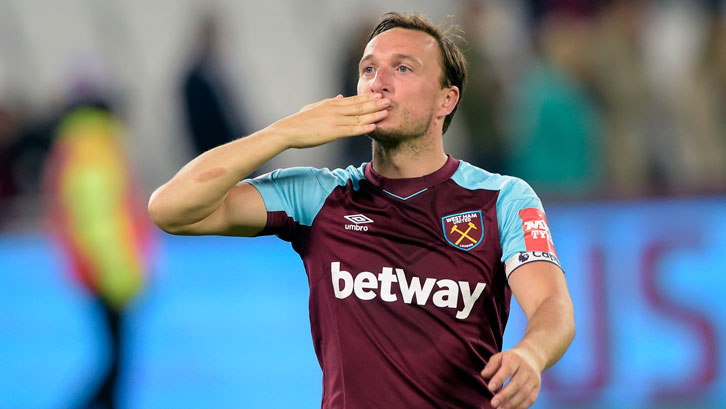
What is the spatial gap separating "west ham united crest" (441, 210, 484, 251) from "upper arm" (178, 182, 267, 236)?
2.52 feet

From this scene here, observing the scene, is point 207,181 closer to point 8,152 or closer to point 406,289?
point 406,289

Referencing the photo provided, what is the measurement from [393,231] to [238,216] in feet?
2.10

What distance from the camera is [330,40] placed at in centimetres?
1180

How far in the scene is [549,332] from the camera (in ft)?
12.0

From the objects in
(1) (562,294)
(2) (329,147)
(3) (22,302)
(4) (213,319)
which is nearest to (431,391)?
(1) (562,294)

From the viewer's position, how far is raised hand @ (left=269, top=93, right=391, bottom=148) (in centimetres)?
412

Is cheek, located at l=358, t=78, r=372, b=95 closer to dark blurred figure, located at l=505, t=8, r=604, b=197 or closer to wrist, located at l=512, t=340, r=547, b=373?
wrist, located at l=512, t=340, r=547, b=373

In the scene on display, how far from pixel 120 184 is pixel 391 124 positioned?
4.91 metres

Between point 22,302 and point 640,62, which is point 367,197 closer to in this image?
point 22,302

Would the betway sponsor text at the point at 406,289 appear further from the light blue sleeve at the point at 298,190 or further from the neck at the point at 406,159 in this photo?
the neck at the point at 406,159

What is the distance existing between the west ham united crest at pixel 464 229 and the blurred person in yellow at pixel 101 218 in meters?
4.48

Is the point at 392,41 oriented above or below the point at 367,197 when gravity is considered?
above

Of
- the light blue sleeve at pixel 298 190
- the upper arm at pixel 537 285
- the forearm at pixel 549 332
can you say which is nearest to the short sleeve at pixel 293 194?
the light blue sleeve at pixel 298 190

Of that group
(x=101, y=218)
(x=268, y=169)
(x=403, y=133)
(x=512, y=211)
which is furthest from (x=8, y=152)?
(x=512, y=211)
